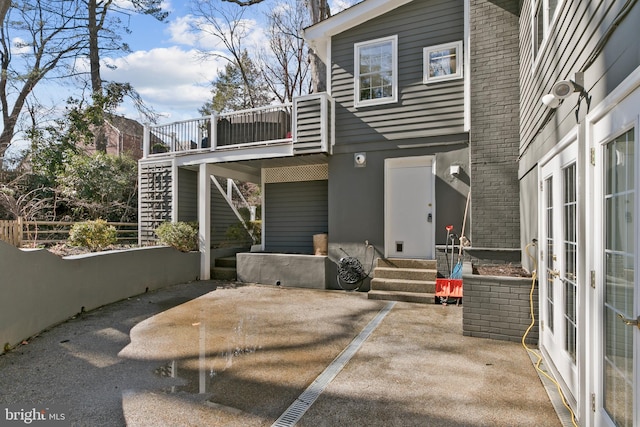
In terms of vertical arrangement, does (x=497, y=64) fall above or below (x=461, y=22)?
below

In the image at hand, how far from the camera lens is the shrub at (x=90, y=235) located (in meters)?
6.46

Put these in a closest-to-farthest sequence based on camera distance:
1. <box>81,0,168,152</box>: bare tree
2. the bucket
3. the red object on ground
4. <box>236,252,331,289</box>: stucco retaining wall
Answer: the red object on ground → <box>236,252,331,289</box>: stucco retaining wall → the bucket → <box>81,0,168,152</box>: bare tree

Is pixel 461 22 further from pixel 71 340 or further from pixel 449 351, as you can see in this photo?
pixel 71 340

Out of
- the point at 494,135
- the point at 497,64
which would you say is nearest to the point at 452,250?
the point at 494,135

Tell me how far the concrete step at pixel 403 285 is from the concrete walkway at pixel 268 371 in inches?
27.9

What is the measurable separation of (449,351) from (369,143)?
440 centimetres

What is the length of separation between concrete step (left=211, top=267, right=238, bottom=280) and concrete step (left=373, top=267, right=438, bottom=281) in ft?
11.5

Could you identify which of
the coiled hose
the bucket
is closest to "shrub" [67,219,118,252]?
the bucket

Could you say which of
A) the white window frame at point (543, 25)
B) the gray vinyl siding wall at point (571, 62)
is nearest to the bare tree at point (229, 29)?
the white window frame at point (543, 25)

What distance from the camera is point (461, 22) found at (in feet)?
21.1

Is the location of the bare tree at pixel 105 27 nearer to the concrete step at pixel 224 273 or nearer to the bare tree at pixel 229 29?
the bare tree at pixel 229 29

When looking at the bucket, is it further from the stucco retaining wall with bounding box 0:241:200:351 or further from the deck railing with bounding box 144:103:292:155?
the stucco retaining wall with bounding box 0:241:200:351

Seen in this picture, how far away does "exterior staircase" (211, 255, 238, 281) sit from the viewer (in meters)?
8.41

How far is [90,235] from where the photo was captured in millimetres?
6492
